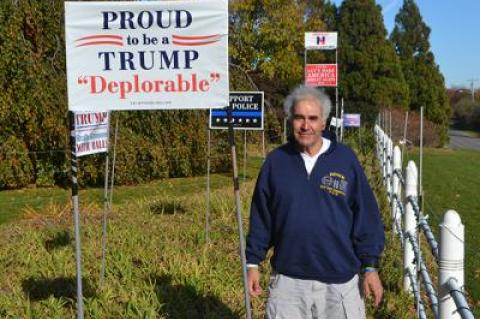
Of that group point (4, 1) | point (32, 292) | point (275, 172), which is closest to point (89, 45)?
point (275, 172)

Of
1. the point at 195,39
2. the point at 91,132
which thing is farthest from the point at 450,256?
the point at 91,132

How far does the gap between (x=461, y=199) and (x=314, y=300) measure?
10635 millimetres

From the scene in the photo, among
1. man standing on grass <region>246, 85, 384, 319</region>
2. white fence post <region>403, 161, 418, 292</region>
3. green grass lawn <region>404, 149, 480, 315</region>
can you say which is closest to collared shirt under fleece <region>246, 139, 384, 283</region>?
man standing on grass <region>246, 85, 384, 319</region>

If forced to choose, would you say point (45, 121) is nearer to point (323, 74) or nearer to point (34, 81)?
point (34, 81)

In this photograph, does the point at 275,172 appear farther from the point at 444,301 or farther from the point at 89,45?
the point at 89,45

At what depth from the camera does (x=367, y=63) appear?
34.4 m

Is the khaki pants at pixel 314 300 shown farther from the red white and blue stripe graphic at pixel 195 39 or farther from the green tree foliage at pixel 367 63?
the green tree foliage at pixel 367 63

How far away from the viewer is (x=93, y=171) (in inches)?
542

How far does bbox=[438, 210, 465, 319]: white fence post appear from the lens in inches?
129

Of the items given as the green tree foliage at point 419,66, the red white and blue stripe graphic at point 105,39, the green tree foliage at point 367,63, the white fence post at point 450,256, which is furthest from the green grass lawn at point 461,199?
the green tree foliage at point 419,66

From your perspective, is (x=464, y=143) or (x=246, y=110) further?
(x=464, y=143)

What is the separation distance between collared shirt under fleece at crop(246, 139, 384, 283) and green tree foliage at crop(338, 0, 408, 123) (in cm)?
3112

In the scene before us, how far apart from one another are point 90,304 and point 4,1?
9411 mm

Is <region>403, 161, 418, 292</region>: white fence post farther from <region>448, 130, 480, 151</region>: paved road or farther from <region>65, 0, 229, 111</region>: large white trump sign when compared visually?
<region>448, 130, 480, 151</region>: paved road
